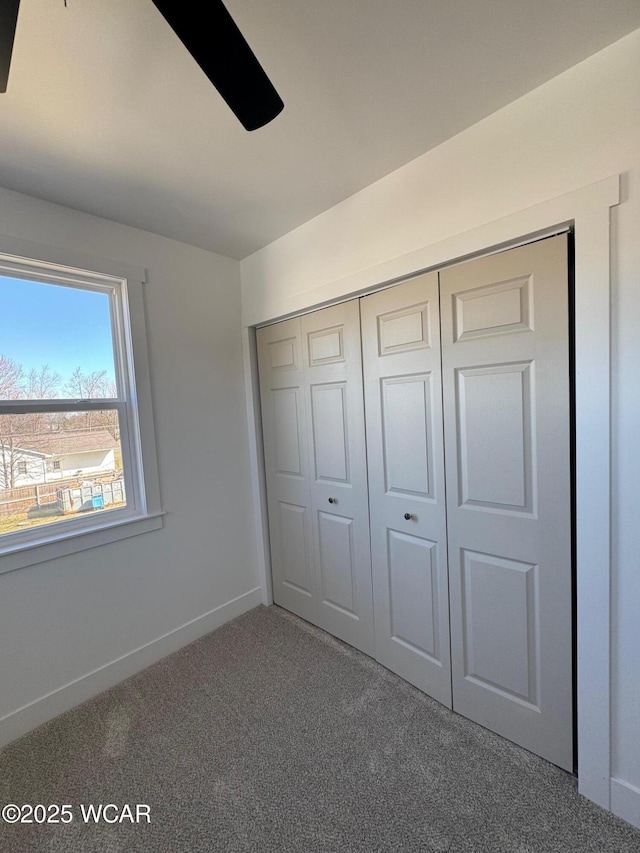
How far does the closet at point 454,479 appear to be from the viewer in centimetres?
132

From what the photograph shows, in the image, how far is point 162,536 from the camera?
213cm

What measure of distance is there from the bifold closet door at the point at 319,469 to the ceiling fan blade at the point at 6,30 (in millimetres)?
1410

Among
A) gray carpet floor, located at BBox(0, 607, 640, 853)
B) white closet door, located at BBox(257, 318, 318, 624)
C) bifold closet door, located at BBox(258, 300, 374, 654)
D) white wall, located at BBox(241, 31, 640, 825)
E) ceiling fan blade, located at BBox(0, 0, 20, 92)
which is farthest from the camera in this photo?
white closet door, located at BBox(257, 318, 318, 624)

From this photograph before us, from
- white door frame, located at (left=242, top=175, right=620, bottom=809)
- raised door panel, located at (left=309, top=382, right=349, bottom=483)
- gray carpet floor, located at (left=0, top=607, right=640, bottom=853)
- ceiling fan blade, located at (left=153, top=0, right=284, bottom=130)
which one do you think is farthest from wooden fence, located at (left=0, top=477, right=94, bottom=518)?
white door frame, located at (left=242, top=175, right=620, bottom=809)

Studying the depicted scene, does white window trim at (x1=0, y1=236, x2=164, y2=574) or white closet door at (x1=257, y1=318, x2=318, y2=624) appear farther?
white closet door at (x1=257, y1=318, x2=318, y2=624)

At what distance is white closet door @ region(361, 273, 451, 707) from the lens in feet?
5.31

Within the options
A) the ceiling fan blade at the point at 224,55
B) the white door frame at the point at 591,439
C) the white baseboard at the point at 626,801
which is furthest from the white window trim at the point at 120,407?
A: the white baseboard at the point at 626,801

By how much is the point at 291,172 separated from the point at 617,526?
1.85 m

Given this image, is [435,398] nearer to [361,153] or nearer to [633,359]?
[633,359]

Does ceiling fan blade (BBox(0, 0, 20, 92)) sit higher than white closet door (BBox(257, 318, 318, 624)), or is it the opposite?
ceiling fan blade (BBox(0, 0, 20, 92))

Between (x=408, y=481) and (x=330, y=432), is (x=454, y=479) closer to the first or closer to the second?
(x=408, y=481)

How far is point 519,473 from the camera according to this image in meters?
1.38

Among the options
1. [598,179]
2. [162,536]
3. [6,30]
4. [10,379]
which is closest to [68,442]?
[10,379]

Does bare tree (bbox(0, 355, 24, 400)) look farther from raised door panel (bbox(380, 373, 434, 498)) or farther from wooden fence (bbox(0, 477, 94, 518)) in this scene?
raised door panel (bbox(380, 373, 434, 498))
